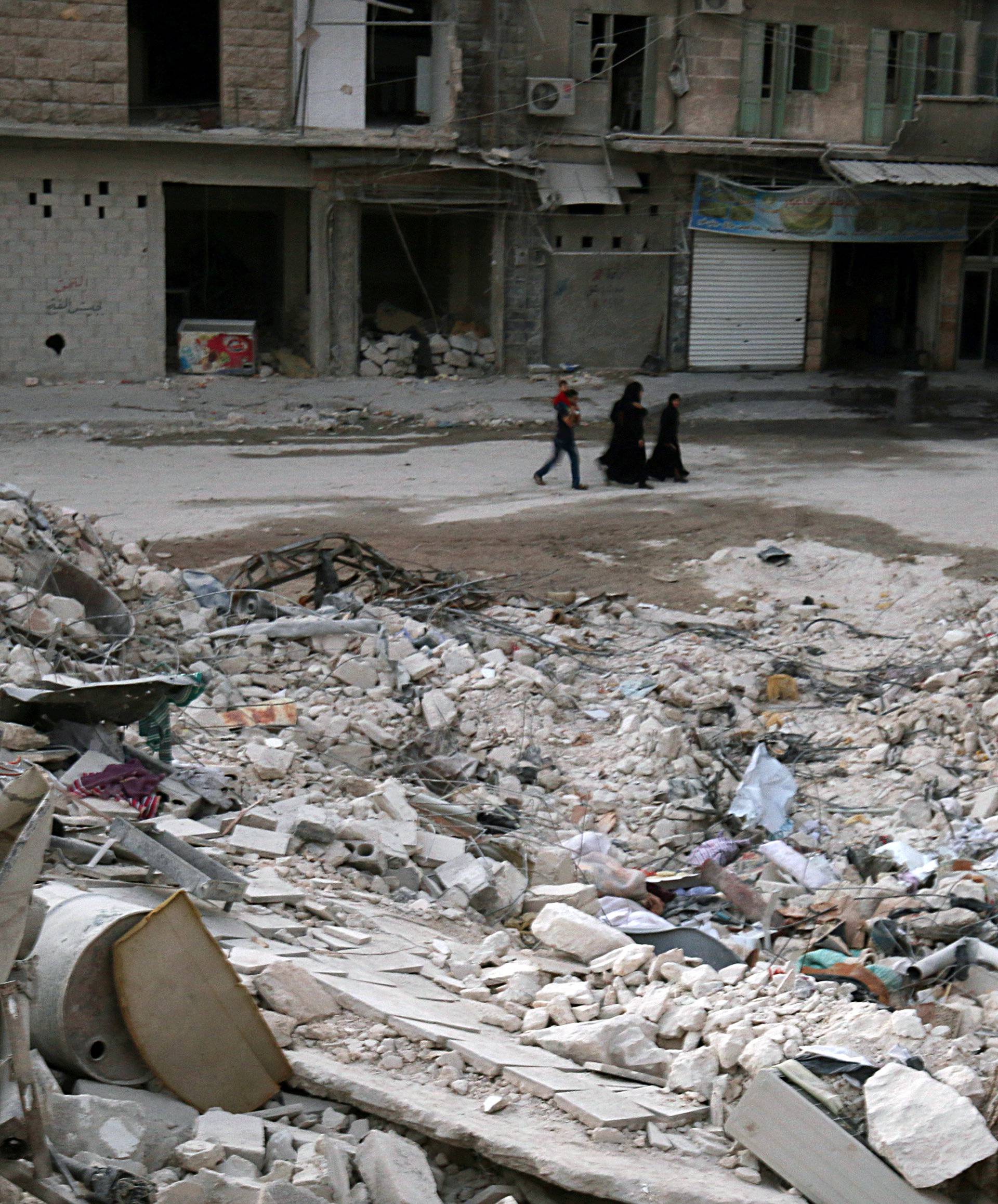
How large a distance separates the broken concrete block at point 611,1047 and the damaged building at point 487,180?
65.8ft

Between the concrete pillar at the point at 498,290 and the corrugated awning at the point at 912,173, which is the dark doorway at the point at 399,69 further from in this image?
the corrugated awning at the point at 912,173

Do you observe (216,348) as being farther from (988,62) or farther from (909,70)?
(988,62)

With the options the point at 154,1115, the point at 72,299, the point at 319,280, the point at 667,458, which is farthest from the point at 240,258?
the point at 154,1115

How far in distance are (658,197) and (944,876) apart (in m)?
20.5

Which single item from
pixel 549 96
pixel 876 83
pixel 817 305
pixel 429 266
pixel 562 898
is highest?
pixel 876 83

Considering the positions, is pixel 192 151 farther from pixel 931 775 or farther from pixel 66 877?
pixel 66 877

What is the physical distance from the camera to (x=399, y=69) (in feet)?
91.1

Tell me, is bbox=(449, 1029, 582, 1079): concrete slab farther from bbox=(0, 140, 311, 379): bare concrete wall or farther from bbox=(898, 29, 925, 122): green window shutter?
bbox=(898, 29, 925, 122): green window shutter

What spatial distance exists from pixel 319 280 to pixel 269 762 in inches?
694

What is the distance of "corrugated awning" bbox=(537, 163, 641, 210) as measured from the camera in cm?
2458

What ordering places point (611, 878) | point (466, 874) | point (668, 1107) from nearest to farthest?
point (668, 1107) < point (466, 874) < point (611, 878)

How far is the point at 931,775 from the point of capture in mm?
9023

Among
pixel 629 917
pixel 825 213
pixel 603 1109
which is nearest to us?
pixel 603 1109

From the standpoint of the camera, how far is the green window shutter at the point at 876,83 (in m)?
26.7
